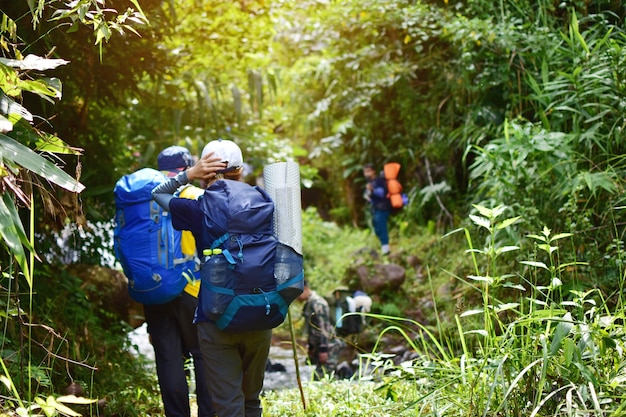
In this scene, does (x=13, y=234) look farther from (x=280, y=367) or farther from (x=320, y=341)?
(x=280, y=367)

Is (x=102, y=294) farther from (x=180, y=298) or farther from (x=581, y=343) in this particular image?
(x=581, y=343)

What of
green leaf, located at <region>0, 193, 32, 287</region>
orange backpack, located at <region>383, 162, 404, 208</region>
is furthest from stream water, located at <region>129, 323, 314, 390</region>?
green leaf, located at <region>0, 193, 32, 287</region>

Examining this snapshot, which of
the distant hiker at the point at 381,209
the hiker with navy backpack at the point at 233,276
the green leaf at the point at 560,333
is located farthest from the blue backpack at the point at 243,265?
the distant hiker at the point at 381,209

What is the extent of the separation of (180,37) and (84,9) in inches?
182

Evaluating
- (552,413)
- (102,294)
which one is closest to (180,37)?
(102,294)

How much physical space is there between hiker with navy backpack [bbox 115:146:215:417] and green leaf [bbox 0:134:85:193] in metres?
1.57

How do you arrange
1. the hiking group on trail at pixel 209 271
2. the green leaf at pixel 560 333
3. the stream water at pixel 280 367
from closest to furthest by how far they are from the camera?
the green leaf at pixel 560 333, the hiking group on trail at pixel 209 271, the stream water at pixel 280 367

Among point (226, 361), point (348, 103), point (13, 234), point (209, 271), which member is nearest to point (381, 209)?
point (348, 103)

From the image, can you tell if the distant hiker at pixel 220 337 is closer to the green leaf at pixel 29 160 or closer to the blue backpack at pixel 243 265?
the blue backpack at pixel 243 265

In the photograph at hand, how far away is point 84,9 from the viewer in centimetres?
275

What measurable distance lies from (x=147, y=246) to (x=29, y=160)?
168 cm

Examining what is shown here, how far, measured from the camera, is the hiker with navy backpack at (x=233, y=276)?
3.26 metres

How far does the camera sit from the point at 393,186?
11.7 m

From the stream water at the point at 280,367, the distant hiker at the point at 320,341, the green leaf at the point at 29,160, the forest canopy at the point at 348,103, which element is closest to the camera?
the green leaf at the point at 29,160
